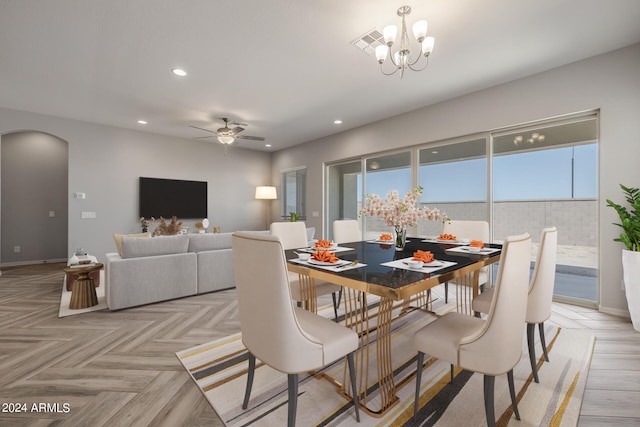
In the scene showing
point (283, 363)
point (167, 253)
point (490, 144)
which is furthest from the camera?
point (490, 144)

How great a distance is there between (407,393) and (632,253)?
2.46 meters

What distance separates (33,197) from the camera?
5781 millimetres

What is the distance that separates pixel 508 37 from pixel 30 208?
840 centimetres

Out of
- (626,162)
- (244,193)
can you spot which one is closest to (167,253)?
(244,193)

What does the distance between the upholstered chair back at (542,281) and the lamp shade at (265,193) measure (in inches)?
228

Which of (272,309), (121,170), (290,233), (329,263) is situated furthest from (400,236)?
(121,170)

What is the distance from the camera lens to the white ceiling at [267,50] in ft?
7.27

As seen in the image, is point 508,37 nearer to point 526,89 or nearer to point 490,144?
point 526,89

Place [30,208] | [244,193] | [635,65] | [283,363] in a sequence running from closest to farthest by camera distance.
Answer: [283,363] < [635,65] < [30,208] < [244,193]

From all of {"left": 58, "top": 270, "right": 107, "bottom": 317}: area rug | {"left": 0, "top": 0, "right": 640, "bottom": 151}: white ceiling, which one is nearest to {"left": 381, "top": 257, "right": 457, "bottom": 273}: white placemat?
{"left": 0, "top": 0, "right": 640, "bottom": 151}: white ceiling

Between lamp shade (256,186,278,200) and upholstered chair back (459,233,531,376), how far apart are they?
237 inches

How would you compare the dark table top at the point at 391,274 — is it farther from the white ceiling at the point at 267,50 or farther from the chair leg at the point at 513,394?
the white ceiling at the point at 267,50

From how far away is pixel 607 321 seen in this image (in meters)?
2.71

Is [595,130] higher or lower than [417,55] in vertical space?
lower
